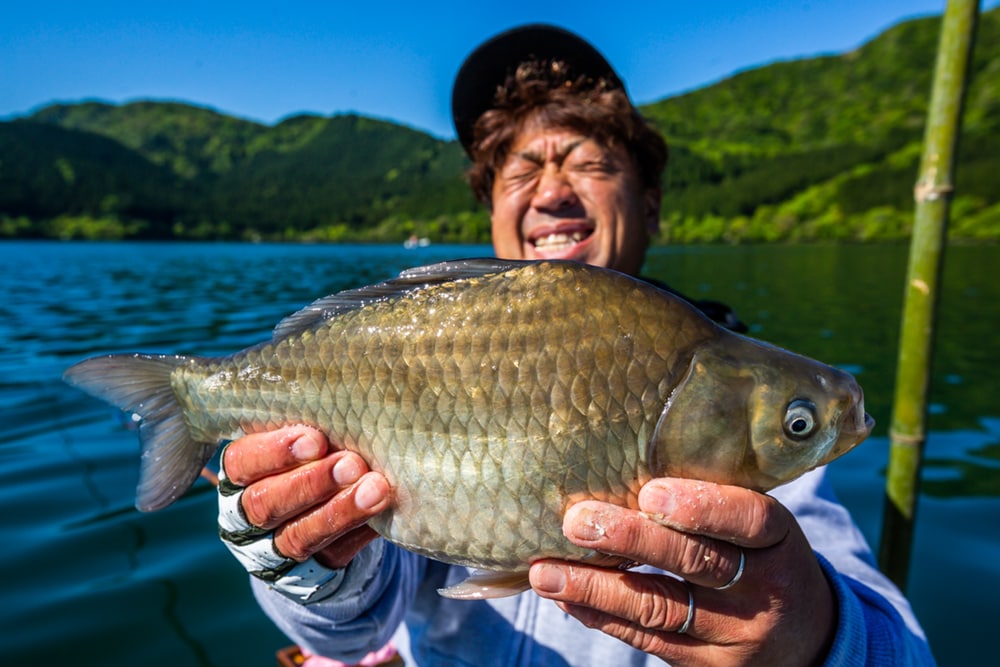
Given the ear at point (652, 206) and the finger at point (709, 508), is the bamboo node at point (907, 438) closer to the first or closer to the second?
the ear at point (652, 206)

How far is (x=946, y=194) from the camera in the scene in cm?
304

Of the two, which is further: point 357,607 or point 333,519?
point 357,607

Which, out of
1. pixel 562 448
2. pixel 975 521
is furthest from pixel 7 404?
pixel 975 521

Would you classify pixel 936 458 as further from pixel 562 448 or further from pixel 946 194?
pixel 562 448

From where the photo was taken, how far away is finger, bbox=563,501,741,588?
138cm

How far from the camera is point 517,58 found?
3469mm

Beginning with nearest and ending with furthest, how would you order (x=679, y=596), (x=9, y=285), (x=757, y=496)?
(x=757, y=496)
(x=679, y=596)
(x=9, y=285)

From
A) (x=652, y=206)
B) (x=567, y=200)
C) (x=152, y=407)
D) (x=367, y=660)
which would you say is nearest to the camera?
(x=152, y=407)

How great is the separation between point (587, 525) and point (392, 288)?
78 centimetres

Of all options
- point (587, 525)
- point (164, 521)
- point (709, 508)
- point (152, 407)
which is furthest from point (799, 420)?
point (164, 521)

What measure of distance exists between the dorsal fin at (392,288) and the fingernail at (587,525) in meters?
0.61

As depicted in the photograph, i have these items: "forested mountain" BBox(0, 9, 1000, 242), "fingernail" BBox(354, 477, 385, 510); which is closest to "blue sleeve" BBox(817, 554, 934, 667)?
"fingernail" BBox(354, 477, 385, 510)

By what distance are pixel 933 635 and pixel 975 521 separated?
194 centimetres

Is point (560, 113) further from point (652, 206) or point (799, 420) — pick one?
point (799, 420)
